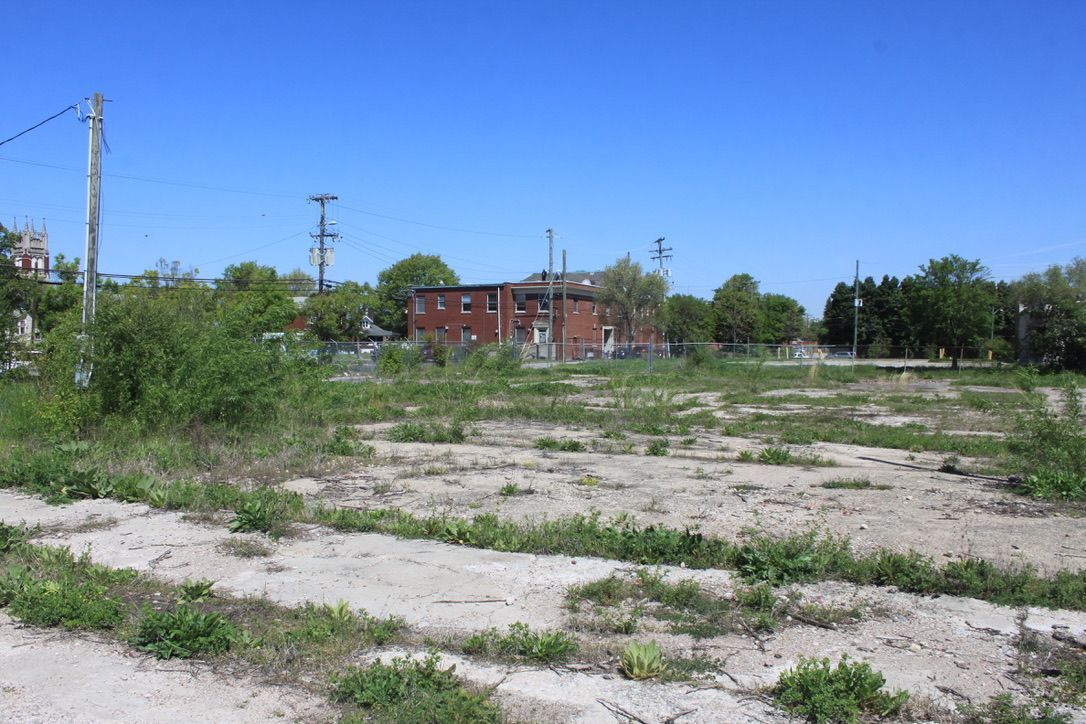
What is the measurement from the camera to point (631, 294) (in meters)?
67.2

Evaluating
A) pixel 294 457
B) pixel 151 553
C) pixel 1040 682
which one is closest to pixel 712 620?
pixel 1040 682

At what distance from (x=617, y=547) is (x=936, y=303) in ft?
153

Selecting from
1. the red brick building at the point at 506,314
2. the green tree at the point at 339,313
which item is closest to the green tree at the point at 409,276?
the red brick building at the point at 506,314

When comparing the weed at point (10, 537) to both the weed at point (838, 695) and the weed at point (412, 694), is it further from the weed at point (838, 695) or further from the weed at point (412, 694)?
the weed at point (838, 695)

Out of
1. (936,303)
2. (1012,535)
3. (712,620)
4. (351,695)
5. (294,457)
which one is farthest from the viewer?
(936,303)

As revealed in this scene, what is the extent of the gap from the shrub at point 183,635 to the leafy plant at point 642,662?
2.62 meters

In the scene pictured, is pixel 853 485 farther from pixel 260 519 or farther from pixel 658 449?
pixel 260 519

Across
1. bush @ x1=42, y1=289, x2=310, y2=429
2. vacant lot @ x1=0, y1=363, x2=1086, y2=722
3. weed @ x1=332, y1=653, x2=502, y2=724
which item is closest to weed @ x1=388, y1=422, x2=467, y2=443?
vacant lot @ x1=0, y1=363, x2=1086, y2=722

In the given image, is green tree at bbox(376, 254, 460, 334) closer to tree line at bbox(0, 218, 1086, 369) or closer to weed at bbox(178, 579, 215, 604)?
tree line at bbox(0, 218, 1086, 369)

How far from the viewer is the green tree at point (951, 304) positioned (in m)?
46.9

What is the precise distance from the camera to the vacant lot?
184 inches

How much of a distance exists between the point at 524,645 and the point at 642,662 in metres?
0.81

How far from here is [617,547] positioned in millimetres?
7258

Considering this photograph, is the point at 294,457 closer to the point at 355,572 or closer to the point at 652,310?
the point at 355,572
